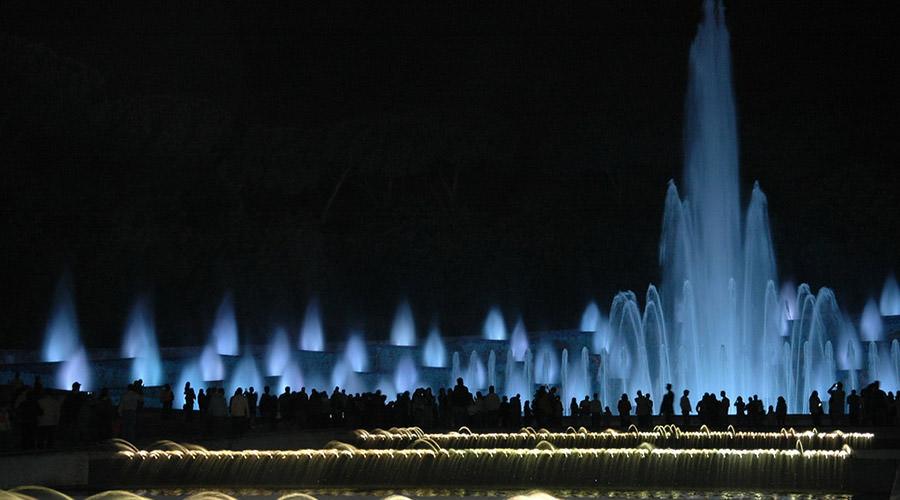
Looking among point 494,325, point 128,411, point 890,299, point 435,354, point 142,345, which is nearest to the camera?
point 128,411

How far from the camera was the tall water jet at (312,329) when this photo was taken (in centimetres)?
3912

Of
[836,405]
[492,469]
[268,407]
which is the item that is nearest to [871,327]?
[836,405]

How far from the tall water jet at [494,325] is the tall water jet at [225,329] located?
7.75m

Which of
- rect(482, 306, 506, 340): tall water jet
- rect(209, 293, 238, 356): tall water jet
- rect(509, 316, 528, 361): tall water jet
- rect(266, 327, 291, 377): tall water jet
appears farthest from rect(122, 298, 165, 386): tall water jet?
rect(482, 306, 506, 340): tall water jet

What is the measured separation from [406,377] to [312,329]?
33.4 ft

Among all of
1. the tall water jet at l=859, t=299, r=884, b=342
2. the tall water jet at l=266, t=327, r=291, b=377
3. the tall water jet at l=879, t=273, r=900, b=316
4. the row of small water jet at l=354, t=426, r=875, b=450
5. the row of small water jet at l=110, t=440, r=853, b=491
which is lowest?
the row of small water jet at l=110, t=440, r=853, b=491

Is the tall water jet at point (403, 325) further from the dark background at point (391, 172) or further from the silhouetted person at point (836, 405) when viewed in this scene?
the silhouetted person at point (836, 405)

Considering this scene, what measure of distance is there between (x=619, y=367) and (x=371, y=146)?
19.4 m

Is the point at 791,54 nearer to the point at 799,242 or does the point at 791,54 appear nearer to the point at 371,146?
the point at 799,242

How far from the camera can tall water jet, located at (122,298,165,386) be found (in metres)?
28.7

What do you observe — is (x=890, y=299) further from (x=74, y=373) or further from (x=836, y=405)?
(x=74, y=373)

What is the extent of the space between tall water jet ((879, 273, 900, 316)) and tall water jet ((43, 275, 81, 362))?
2324 centimetres

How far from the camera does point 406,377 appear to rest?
30.5 m

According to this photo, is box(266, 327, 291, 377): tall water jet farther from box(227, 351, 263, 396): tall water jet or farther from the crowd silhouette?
the crowd silhouette
